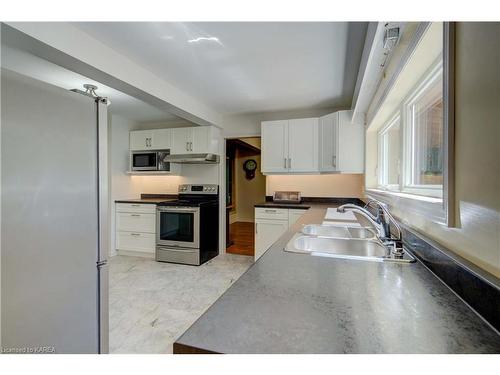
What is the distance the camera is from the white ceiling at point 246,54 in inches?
64.7

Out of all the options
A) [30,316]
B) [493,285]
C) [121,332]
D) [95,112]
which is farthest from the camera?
[121,332]

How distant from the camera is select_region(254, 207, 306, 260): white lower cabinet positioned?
10.3 feet

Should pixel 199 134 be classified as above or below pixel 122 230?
above

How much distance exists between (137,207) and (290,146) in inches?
98.4

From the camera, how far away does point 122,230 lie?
3.78 metres

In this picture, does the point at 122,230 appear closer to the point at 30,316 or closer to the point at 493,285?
the point at 30,316

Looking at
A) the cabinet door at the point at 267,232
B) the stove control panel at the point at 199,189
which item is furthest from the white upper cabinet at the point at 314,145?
the stove control panel at the point at 199,189

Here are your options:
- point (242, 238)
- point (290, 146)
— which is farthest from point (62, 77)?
point (242, 238)

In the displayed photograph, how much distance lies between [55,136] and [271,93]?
Result: 2.32 m

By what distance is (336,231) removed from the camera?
1.77 metres

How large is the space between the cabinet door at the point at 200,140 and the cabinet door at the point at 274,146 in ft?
2.82

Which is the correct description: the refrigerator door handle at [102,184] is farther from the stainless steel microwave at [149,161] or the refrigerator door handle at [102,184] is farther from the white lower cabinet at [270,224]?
the stainless steel microwave at [149,161]

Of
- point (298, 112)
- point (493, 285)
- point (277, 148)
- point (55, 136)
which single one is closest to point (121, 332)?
point (55, 136)

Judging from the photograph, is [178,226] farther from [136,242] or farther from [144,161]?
[144,161]
